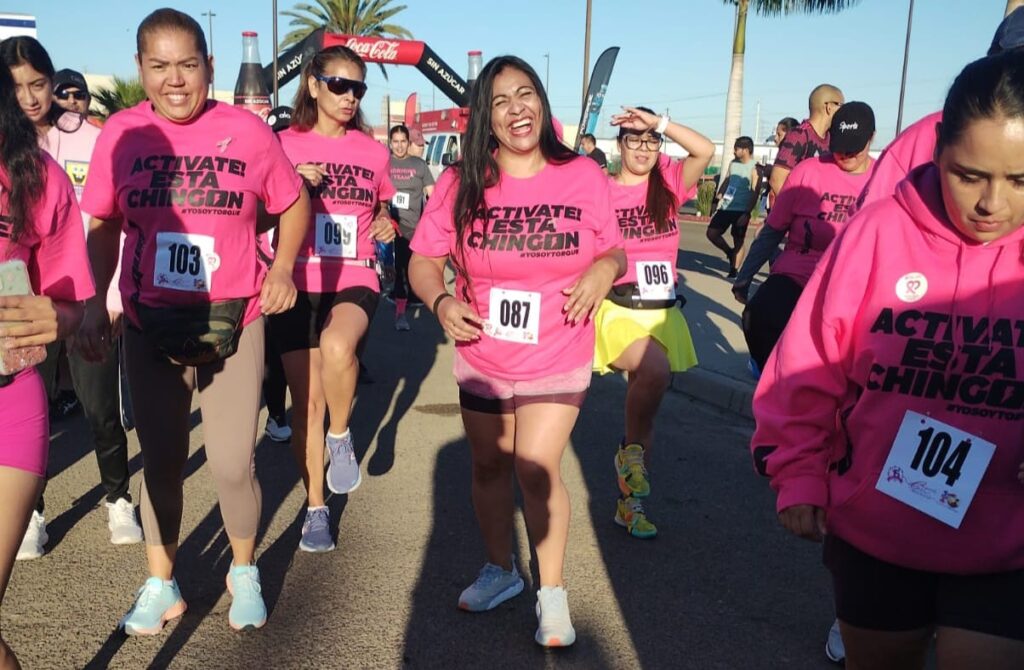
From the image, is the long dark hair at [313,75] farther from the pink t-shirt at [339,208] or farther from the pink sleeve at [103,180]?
the pink sleeve at [103,180]

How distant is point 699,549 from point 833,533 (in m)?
2.29

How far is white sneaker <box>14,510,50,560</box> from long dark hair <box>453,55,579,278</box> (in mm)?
2422

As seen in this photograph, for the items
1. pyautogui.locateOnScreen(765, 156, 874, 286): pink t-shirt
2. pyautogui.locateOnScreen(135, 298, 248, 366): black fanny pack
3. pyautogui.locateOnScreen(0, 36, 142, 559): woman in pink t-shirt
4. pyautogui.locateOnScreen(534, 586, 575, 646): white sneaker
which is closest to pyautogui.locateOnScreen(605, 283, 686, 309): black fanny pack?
pyautogui.locateOnScreen(765, 156, 874, 286): pink t-shirt

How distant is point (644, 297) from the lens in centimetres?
461

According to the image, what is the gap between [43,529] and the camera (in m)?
4.14

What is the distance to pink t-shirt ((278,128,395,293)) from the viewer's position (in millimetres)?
4500

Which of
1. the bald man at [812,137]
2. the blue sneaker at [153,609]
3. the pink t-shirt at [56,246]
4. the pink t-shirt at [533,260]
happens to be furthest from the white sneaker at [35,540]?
the bald man at [812,137]

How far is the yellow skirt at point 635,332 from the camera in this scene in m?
4.60

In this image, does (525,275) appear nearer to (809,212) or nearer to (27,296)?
(27,296)

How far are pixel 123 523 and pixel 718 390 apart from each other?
185 inches

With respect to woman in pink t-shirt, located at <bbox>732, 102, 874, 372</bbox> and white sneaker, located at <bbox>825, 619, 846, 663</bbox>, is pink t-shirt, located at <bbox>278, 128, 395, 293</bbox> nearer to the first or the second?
woman in pink t-shirt, located at <bbox>732, 102, 874, 372</bbox>

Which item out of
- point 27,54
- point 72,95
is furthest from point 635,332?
point 72,95

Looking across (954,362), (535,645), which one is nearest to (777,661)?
(535,645)

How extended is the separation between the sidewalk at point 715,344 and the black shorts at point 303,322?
3.75 m
